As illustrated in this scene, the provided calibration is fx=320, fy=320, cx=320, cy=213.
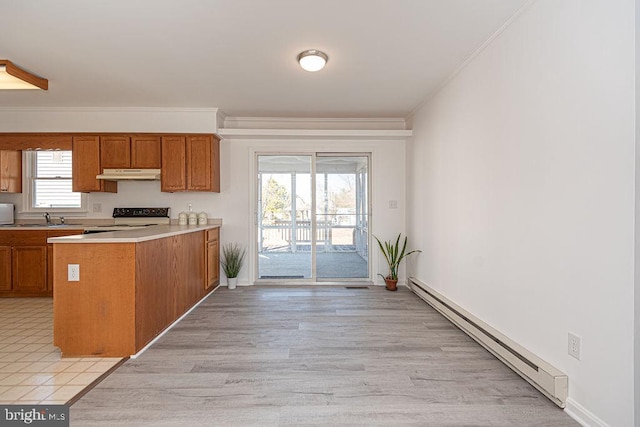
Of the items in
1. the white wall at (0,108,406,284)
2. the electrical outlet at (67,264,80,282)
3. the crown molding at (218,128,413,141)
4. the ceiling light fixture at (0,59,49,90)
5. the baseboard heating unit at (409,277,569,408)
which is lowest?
the baseboard heating unit at (409,277,569,408)

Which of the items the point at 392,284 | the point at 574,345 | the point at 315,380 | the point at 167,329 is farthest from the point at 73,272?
the point at 392,284

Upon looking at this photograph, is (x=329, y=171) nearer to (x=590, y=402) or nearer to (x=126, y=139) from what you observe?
(x=126, y=139)

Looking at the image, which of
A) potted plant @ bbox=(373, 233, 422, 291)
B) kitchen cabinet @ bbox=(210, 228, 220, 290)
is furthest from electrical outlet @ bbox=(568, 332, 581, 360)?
kitchen cabinet @ bbox=(210, 228, 220, 290)

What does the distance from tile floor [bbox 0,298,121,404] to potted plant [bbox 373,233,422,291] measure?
10.9 feet

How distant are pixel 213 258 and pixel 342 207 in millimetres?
2060

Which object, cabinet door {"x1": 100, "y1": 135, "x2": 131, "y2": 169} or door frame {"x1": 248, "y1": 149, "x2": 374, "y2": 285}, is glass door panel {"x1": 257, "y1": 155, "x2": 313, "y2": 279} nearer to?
door frame {"x1": 248, "y1": 149, "x2": 374, "y2": 285}

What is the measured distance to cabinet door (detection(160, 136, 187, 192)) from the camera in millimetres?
4379

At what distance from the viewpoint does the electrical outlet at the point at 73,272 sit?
2447mm

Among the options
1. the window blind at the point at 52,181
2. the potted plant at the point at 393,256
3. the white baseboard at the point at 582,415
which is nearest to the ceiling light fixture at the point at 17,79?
the window blind at the point at 52,181

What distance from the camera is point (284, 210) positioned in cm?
502

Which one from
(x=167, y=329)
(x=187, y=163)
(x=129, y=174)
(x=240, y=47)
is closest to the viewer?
(x=240, y=47)
